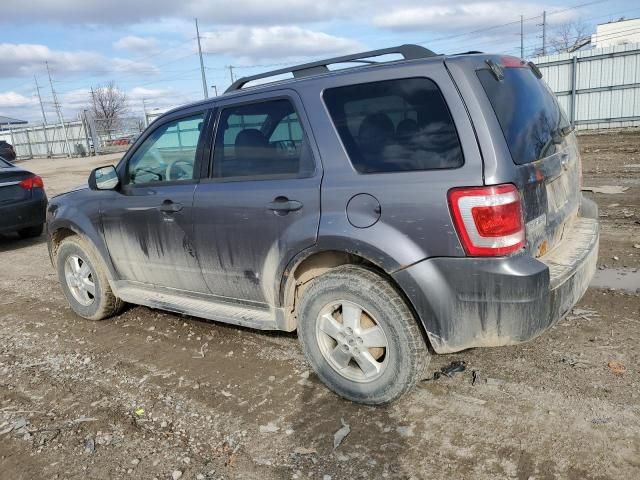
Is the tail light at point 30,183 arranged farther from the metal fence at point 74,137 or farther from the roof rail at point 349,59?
the metal fence at point 74,137

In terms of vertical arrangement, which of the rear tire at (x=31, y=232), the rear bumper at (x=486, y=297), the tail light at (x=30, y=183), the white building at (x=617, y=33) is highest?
A: the white building at (x=617, y=33)

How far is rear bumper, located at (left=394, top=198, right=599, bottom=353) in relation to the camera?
8.49 feet

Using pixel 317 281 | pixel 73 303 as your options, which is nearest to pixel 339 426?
pixel 317 281

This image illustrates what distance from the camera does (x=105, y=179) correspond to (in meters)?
4.24

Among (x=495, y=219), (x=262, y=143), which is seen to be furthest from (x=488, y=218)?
(x=262, y=143)

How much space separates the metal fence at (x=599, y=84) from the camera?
19.1 m

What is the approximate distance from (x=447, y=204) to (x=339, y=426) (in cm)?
137

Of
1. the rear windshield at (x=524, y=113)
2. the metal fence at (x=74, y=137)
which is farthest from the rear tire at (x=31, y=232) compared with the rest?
the metal fence at (x=74, y=137)

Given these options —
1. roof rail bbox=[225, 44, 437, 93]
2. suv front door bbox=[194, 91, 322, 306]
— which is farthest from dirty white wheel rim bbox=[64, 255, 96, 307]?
roof rail bbox=[225, 44, 437, 93]

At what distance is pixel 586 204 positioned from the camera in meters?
3.77

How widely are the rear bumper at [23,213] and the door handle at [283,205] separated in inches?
258

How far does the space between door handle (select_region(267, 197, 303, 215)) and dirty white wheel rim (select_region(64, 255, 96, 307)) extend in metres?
2.38

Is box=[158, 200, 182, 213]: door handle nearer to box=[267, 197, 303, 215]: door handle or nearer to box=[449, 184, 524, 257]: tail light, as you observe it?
box=[267, 197, 303, 215]: door handle

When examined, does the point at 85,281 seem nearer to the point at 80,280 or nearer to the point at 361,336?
the point at 80,280
